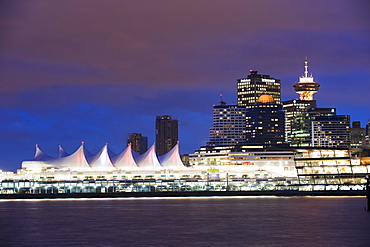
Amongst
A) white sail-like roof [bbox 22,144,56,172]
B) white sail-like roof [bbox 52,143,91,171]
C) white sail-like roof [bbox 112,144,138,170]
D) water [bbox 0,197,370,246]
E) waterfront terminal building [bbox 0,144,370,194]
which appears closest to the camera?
water [bbox 0,197,370,246]

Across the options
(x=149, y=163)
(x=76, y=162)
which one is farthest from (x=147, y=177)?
(x=76, y=162)

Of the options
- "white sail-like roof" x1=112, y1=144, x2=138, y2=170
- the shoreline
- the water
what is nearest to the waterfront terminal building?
"white sail-like roof" x1=112, y1=144, x2=138, y2=170

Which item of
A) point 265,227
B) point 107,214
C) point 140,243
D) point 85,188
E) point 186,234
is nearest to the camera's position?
point 140,243

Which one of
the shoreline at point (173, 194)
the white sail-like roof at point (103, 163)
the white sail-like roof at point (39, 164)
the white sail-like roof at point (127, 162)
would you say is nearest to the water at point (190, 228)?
the shoreline at point (173, 194)

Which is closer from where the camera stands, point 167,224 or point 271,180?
point 167,224

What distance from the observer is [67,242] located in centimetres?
6712

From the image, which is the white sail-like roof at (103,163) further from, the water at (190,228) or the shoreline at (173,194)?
the water at (190,228)

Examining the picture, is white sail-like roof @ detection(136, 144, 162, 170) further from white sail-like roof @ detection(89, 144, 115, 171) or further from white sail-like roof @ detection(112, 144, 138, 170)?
white sail-like roof @ detection(89, 144, 115, 171)

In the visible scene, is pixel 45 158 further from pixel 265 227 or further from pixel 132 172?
pixel 265 227

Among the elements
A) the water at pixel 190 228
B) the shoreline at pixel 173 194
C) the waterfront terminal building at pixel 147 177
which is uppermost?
the waterfront terminal building at pixel 147 177

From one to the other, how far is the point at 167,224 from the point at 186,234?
37.7 feet

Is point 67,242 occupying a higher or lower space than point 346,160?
lower

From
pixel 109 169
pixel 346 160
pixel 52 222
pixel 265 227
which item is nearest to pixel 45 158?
pixel 109 169

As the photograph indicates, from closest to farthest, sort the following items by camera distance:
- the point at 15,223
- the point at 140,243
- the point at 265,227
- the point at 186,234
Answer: the point at 140,243 → the point at 186,234 → the point at 265,227 → the point at 15,223
